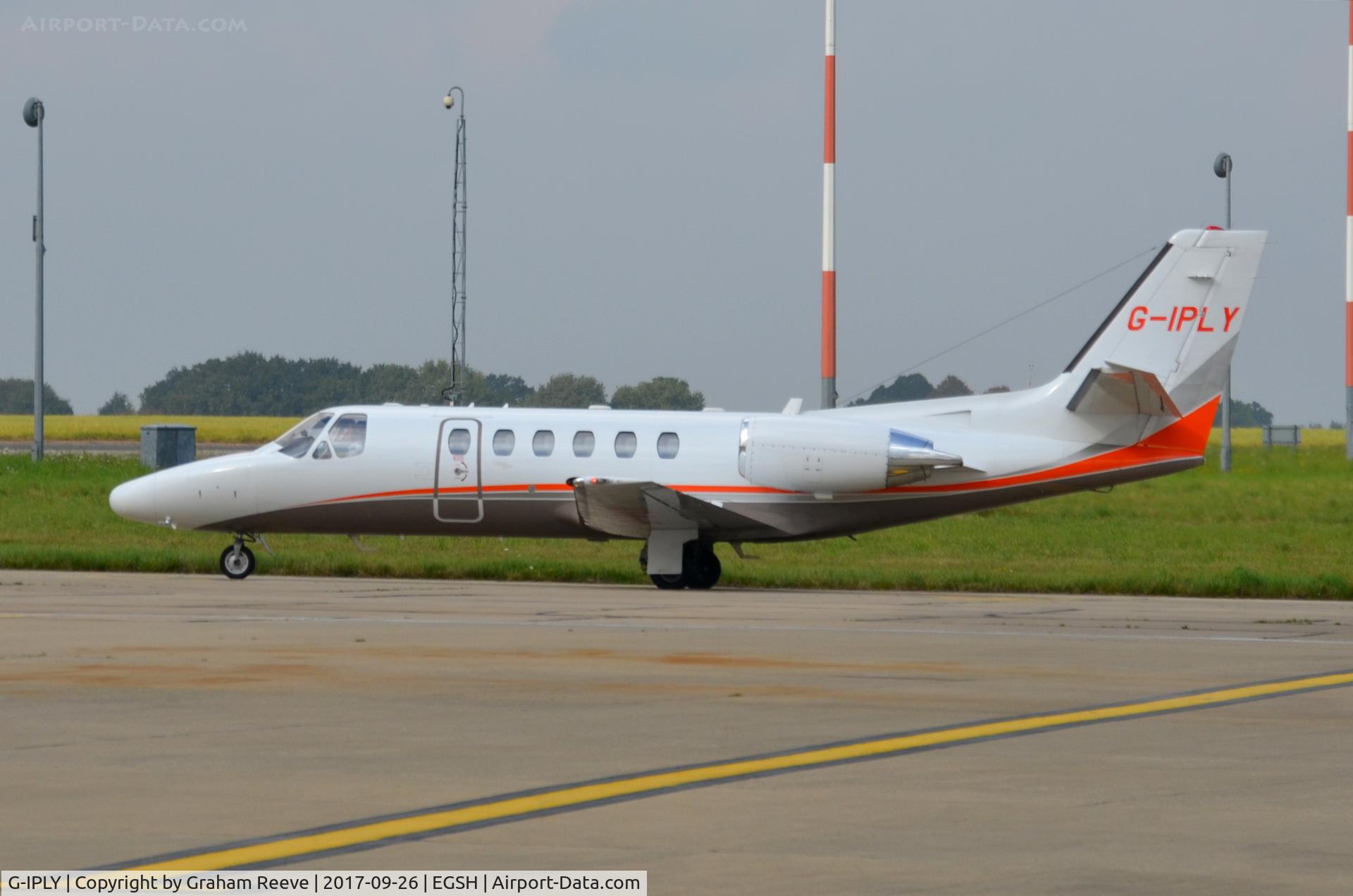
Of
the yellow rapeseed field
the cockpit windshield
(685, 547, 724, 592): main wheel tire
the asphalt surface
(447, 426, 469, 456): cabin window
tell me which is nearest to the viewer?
the asphalt surface

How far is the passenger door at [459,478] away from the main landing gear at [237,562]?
9.51 feet

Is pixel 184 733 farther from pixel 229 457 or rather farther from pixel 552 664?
pixel 229 457

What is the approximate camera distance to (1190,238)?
88.9 ft

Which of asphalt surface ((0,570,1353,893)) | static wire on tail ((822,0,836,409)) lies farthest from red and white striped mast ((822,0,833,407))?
asphalt surface ((0,570,1353,893))

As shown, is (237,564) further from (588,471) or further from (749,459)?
(749,459)

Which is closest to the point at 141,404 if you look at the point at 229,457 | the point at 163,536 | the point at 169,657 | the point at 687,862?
the point at 163,536

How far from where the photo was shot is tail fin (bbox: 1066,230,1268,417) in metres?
26.8

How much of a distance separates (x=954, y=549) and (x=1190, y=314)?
9.10 m

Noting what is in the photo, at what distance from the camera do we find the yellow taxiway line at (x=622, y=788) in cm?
814

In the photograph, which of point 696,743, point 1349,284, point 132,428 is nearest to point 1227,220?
point 1349,284

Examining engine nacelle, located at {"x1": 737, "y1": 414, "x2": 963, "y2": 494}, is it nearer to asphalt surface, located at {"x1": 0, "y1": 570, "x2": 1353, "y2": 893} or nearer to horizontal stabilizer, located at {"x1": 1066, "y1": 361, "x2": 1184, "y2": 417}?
horizontal stabilizer, located at {"x1": 1066, "y1": 361, "x2": 1184, "y2": 417}

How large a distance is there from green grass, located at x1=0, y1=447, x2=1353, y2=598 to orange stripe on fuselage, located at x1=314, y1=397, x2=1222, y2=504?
159 centimetres

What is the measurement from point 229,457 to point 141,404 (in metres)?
110

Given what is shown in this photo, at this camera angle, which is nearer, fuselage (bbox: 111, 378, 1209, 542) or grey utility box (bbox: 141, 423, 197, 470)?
fuselage (bbox: 111, 378, 1209, 542)
